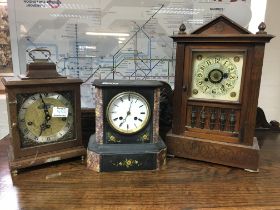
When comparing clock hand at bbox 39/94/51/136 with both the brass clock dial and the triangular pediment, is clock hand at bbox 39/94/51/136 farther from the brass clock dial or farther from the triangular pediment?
the triangular pediment

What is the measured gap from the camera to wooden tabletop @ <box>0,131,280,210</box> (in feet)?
2.27

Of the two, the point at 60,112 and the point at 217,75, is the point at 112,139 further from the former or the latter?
the point at 217,75

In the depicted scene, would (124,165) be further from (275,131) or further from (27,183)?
(275,131)

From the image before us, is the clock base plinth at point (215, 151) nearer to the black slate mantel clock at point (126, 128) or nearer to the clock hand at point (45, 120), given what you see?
the black slate mantel clock at point (126, 128)

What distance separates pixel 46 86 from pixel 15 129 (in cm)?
17

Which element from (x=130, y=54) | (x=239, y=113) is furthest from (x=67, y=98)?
(x=239, y=113)

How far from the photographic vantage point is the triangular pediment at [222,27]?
87cm

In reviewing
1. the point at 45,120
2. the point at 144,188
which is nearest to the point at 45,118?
the point at 45,120

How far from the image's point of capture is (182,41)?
928 mm

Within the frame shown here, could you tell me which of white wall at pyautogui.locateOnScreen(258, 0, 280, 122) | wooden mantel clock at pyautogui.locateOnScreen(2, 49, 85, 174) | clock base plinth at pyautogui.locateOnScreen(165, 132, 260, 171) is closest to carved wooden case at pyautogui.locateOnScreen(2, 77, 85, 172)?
wooden mantel clock at pyautogui.locateOnScreen(2, 49, 85, 174)

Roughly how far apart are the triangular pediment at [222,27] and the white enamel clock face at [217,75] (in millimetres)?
74

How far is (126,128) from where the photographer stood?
90cm

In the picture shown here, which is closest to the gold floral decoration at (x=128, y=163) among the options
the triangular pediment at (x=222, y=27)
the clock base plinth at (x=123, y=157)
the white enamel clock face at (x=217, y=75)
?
the clock base plinth at (x=123, y=157)

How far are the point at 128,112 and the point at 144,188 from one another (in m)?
0.27
